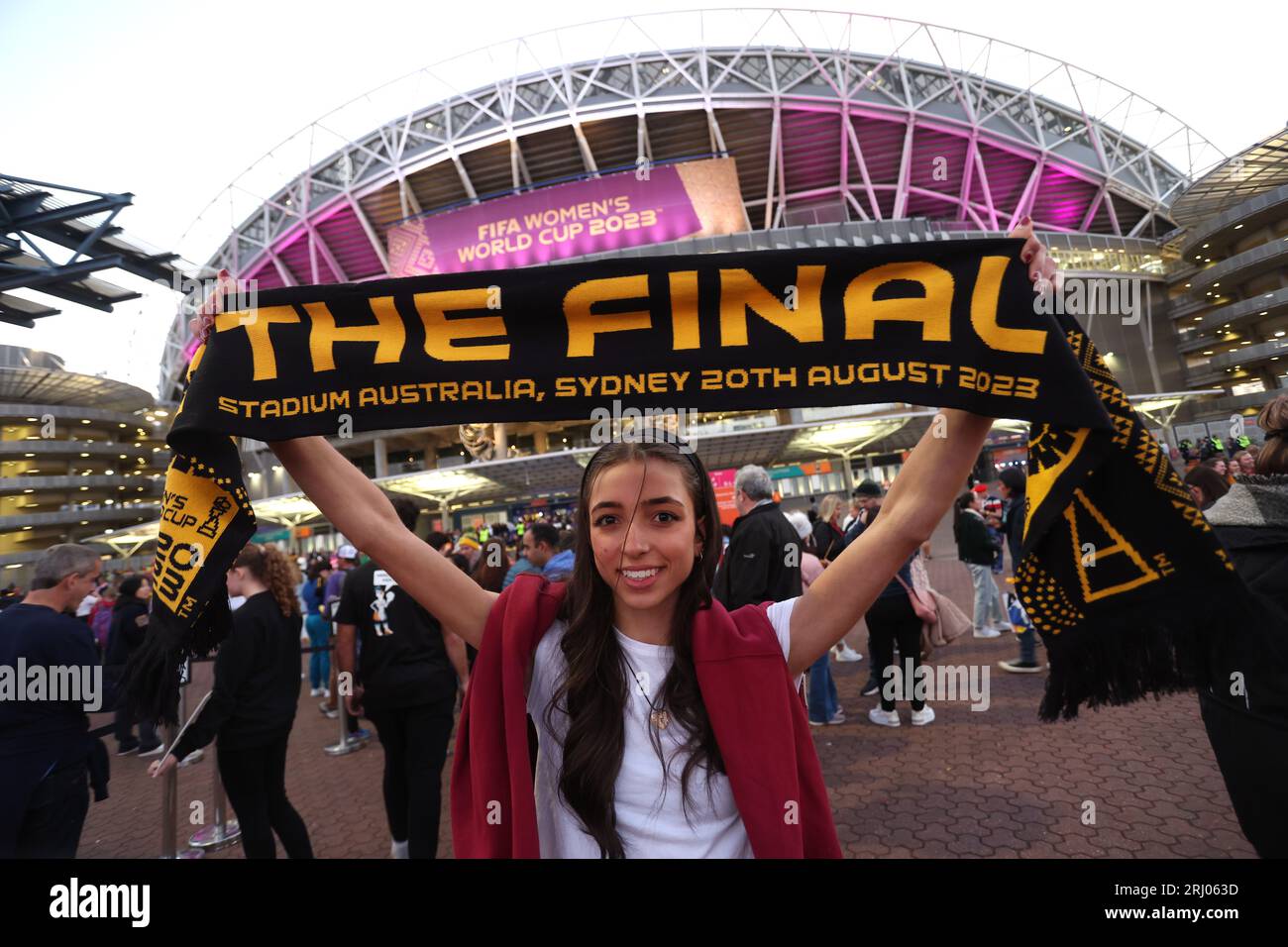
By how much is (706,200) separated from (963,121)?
16.8 m

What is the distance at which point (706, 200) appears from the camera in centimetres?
3206

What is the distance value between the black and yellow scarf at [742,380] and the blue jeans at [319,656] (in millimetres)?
7879

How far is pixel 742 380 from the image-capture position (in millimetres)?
1972

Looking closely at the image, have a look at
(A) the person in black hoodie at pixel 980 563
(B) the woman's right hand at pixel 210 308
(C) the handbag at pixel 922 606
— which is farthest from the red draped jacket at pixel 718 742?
(A) the person in black hoodie at pixel 980 563

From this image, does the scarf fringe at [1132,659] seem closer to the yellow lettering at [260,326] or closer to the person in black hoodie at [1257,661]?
the person in black hoodie at [1257,661]

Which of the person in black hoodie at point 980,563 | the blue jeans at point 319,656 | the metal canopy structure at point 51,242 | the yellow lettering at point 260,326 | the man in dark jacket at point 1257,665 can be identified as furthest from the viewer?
the metal canopy structure at point 51,242

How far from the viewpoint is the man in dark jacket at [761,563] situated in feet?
15.1

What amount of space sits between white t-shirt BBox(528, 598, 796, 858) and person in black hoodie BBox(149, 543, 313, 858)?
8.39 ft

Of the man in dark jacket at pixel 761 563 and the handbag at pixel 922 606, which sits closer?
the man in dark jacket at pixel 761 563

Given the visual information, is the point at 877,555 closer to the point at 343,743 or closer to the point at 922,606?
the point at 922,606

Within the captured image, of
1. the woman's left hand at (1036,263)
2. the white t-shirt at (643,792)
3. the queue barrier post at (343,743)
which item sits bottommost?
the queue barrier post at (343,743)

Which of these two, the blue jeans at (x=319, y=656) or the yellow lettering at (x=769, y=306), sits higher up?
the yellow lettering at (x=769, y=306)

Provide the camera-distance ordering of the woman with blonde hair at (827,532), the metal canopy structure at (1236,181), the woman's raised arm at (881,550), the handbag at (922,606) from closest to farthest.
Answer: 1. the woman's raised arm at (881,550)
2. the handbag at (922,606)
3. the woman with blonde hair at (827,532)
4. the metal canopy structure at (1236,181)

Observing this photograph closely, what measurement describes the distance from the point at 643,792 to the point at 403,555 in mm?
897
